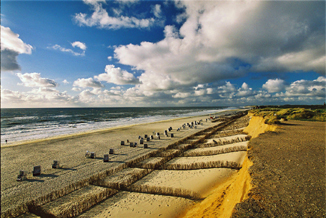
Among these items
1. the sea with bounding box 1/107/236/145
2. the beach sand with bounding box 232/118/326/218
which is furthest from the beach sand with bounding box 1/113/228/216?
the sea with bounding box 1/107/236/145

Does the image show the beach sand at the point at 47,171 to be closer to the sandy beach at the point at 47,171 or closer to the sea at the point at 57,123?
the sandy beach at the point at 47,171

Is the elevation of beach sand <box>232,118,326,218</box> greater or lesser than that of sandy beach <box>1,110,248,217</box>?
greater

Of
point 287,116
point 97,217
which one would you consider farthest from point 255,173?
point 287,116

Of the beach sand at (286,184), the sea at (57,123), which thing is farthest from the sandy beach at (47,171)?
the sea at (57,123)

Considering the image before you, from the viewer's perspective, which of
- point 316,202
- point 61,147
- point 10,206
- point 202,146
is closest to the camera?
point 316,202

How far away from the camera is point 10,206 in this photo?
7.99 m

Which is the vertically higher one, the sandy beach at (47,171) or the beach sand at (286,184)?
the beach sand at (286,184)

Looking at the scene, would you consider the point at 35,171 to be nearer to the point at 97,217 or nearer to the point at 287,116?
the point at 97,217

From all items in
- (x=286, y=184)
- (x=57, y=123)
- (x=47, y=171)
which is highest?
(x=286, y=184)

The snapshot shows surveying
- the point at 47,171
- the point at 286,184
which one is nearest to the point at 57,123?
the point at 47,171

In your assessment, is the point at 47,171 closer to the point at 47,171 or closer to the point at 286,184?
the point at 47,171

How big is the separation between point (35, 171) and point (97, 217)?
8.28 meters

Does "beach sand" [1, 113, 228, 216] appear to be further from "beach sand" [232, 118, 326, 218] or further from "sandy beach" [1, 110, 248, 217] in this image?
"beach sand" [232, 118, 326, 218]

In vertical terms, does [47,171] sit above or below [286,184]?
below
